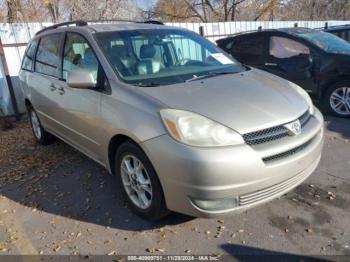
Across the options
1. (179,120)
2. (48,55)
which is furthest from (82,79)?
(48,55)

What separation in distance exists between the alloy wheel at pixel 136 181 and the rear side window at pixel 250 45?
4744 millimetres

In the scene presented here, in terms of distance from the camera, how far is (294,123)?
9.97 feet

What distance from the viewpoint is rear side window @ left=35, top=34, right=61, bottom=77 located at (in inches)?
183

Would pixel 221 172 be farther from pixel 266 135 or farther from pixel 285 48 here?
pixel 285 48

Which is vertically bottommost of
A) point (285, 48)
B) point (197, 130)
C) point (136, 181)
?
point (136, 181)

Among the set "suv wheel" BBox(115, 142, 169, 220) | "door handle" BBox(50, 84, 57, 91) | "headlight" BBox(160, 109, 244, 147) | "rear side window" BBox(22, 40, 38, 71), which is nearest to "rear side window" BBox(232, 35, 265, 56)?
"rear side window" BBox(22, 40, 38, 71)

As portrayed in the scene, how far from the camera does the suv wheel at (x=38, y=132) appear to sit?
5.77 m

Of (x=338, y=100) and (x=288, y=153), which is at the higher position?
(x=288, y=153)

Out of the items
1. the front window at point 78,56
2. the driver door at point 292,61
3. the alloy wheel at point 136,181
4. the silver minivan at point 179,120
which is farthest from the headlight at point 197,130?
the driver door at point 292,61

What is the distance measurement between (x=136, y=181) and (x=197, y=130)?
90 centimetres

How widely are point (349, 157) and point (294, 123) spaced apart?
77.9 inches

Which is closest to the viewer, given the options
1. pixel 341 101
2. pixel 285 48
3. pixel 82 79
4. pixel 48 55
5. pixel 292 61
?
pixel 82 79

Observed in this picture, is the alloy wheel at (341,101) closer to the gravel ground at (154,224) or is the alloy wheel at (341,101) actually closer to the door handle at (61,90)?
the gravel ground at (154,224)

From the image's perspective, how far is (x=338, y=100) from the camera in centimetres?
636
